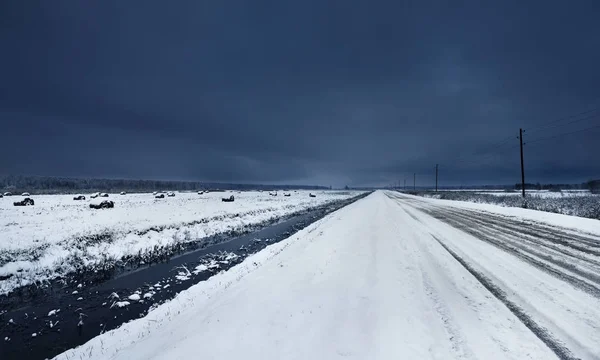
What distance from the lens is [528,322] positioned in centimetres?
519

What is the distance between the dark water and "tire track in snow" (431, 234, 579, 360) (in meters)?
9.11

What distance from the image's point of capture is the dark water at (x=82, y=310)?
6.59 m

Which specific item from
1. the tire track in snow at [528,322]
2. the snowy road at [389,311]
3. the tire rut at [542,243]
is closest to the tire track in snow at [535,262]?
the snowy road at [389,311]

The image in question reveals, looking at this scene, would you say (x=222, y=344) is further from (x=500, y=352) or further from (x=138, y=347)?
(x=500, y=352)

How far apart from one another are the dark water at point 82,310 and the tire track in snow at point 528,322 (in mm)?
9108

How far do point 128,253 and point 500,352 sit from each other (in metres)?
16.2

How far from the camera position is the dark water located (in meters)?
6.59

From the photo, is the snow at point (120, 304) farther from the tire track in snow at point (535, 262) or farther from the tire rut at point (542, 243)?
the tire rut at point (542, 243)

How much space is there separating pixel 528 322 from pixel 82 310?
1123 cm

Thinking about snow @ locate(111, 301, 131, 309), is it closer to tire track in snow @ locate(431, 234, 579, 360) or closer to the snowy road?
the snowy road

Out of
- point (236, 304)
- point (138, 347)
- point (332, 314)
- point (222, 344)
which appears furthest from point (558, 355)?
point (138, 347)

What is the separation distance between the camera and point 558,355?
163 inches

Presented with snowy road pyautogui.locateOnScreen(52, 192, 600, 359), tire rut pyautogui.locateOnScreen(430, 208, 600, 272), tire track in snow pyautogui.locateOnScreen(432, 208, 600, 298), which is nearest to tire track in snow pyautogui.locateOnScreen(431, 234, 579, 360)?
snowy road pyautogui.locateOnScreen(52, 192, 600, 359)

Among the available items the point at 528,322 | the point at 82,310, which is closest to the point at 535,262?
the point at 528,322
